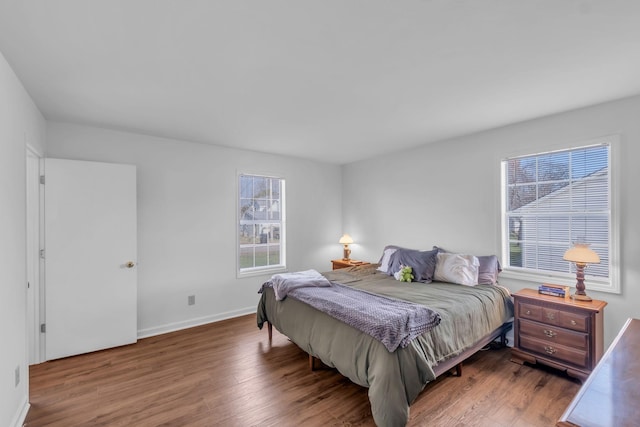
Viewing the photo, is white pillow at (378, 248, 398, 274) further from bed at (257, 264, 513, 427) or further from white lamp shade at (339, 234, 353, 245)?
white lamp shade at (339, 234, 353, 245)

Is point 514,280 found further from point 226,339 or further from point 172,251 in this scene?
point 172,251

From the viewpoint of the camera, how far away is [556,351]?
255 cm

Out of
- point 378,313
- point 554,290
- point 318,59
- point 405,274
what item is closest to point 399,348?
point 378,313

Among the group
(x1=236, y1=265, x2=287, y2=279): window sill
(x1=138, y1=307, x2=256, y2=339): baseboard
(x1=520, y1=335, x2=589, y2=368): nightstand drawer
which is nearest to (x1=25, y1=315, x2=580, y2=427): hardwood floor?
(x1=520, y1=335, x2=589, y2=368): nightstand drawer

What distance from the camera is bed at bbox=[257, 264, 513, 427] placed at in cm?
187

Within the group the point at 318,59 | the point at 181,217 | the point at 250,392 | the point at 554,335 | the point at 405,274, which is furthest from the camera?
the point at 181,217

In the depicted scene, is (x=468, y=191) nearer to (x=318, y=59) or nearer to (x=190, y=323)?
(x=318, y=59)

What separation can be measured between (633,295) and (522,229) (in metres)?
1.03

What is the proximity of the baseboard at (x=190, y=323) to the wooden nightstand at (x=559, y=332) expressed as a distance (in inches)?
134

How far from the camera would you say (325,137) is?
3.71 m

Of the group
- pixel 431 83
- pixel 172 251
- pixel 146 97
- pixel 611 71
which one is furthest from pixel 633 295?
pixel 172 251

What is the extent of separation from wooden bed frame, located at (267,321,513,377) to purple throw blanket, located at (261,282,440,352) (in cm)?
40

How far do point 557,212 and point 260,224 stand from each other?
380cm

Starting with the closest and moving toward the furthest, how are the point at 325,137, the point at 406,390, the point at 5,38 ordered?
the point at 5,38, the point at 406,390, the point at 325,137
